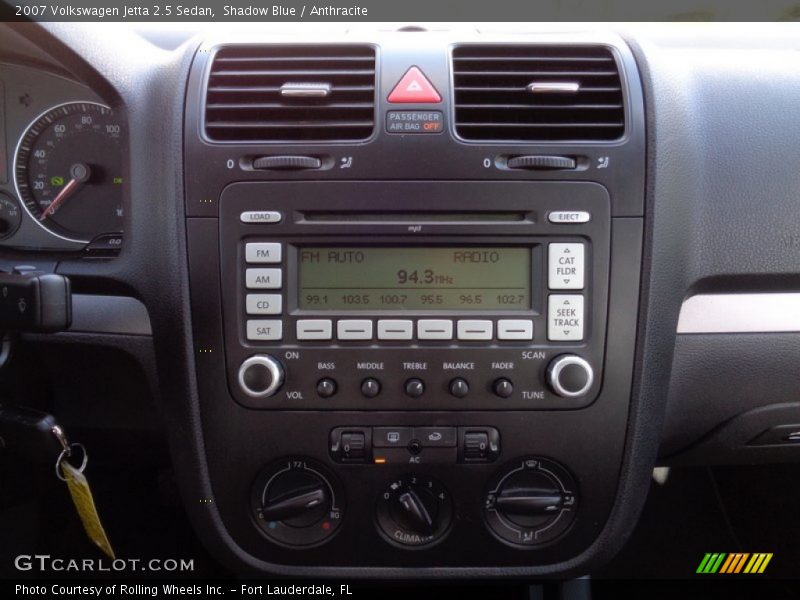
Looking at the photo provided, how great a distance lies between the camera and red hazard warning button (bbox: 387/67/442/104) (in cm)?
143

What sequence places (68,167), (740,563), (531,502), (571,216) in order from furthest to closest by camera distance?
(740,563), (68,167), (531,502), (571,216)

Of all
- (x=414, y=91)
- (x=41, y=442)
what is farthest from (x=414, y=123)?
(x=41, y=442)

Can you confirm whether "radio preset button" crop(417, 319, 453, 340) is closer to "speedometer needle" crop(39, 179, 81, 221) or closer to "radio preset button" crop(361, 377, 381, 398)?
"radio preset button" crop(361, 377, 381, 398)

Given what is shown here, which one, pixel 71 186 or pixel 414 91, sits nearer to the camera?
pixel 414 91

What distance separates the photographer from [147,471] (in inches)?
90.1

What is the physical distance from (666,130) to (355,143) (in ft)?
1.91

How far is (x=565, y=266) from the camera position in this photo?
4.69ft

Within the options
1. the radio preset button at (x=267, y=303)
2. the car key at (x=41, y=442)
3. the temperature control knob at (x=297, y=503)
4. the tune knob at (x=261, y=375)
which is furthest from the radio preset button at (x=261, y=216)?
the car key at (x=41, y=442)

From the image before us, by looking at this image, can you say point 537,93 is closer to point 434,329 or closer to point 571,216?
point 571,216

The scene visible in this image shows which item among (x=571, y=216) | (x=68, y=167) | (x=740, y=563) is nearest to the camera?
(x=571, y=216)

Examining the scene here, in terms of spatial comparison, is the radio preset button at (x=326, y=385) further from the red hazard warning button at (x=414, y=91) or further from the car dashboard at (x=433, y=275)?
the red hazard warning button at (x=414, y=91)

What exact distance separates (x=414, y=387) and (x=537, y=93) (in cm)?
59

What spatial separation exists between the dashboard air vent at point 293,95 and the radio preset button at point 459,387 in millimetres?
480
